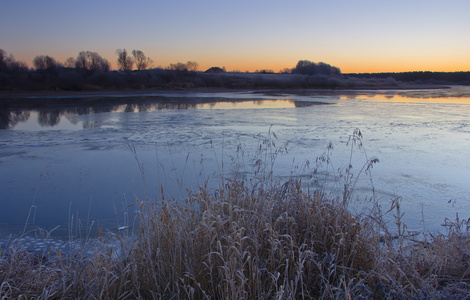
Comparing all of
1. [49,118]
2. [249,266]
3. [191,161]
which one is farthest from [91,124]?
[249,266]

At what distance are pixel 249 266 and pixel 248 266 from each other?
19 cm

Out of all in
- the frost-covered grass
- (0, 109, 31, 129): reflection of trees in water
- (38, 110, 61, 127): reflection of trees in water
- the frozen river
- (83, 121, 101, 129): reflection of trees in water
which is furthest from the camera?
(38, 110, 61, 127): reflection of trees in water

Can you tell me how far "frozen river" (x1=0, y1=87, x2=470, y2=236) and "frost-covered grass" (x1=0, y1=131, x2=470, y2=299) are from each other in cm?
48

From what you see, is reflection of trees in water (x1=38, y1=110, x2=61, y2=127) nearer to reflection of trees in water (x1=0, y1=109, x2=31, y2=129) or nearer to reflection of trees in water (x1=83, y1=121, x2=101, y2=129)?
reflection of trees in water (x1=0, y1=109, x2=31, y2=129)

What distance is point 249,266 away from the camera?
218 cm

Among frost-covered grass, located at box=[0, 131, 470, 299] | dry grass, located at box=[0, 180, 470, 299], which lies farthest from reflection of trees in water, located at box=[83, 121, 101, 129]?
dry grass, located at box=[0, 180, 470, 299]

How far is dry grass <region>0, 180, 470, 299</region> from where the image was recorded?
2119 millimetres

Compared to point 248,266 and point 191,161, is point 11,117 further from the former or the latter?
point 248,266

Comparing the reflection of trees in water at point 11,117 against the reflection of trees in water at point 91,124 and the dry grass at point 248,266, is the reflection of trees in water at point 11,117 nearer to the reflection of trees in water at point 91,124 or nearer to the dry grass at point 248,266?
the reflection of trees in water at point 91,124

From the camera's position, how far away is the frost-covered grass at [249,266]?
2.12 m

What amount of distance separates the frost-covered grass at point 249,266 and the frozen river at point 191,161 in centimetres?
48

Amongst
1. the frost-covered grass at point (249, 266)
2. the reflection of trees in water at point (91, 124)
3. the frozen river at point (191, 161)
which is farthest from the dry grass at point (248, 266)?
the reflection of trees in water at point (91, 124)

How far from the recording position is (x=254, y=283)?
216cm

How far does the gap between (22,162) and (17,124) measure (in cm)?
536
